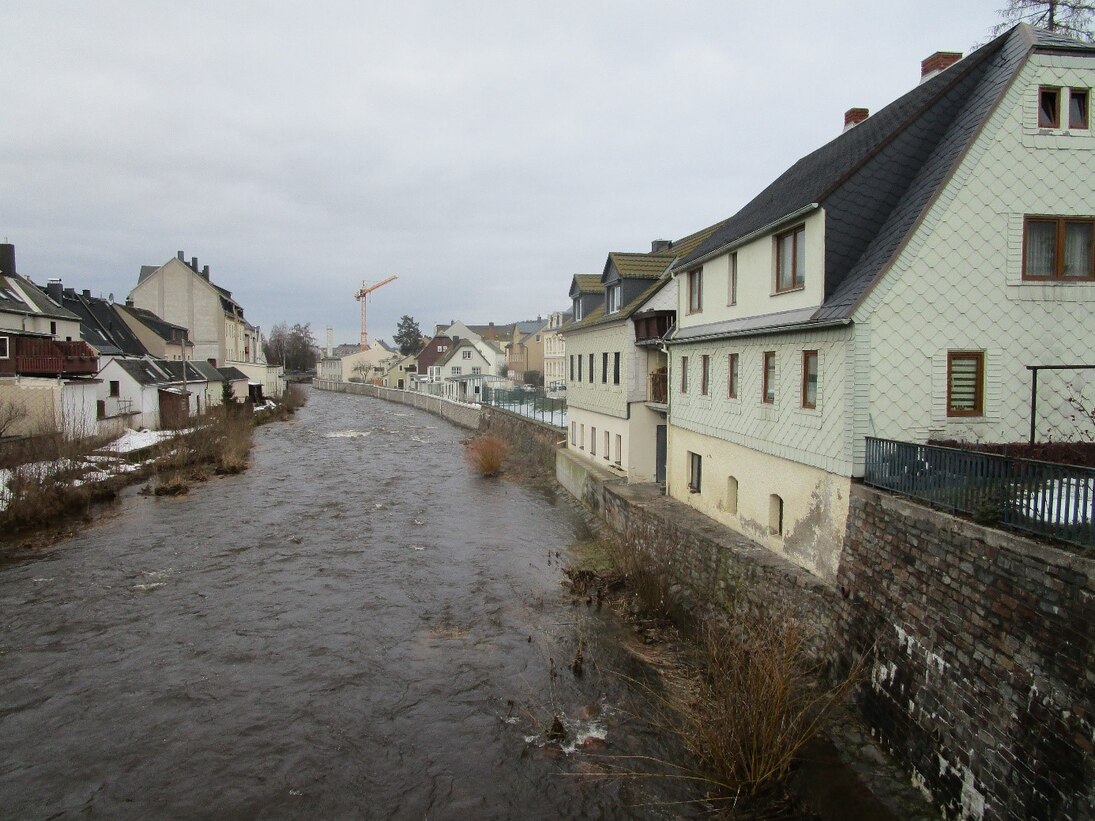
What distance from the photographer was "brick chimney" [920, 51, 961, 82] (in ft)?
47.0

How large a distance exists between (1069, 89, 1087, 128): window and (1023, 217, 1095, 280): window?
4.54ft

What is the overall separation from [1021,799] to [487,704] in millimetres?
6666

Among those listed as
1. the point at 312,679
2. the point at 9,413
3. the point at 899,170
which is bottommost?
the point at 312,679

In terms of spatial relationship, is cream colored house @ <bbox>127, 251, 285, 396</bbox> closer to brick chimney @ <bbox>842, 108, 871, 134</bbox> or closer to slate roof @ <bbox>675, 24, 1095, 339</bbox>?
brick chimney @ <bbox>842, 108, 871, 134</bbox>

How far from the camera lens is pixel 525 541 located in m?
20.4

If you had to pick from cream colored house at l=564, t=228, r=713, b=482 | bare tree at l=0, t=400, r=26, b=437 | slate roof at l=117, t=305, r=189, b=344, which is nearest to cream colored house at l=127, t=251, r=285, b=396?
slate roof at l=117, t=305, r=189, b=344

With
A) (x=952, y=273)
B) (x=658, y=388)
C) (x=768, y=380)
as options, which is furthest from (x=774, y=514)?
(x=658, y=388)

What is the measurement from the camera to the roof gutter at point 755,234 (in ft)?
38.8

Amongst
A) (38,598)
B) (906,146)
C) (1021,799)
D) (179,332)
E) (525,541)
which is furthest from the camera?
(179,332)

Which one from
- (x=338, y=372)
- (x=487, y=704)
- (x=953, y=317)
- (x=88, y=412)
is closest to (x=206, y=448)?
(x=88, y=412)

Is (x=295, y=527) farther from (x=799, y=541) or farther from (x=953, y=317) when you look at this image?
(x=953, y=317)

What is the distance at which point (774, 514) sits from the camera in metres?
13.2

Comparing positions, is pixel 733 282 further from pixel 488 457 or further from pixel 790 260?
pixel 488 457

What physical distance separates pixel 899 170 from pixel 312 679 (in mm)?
12276
